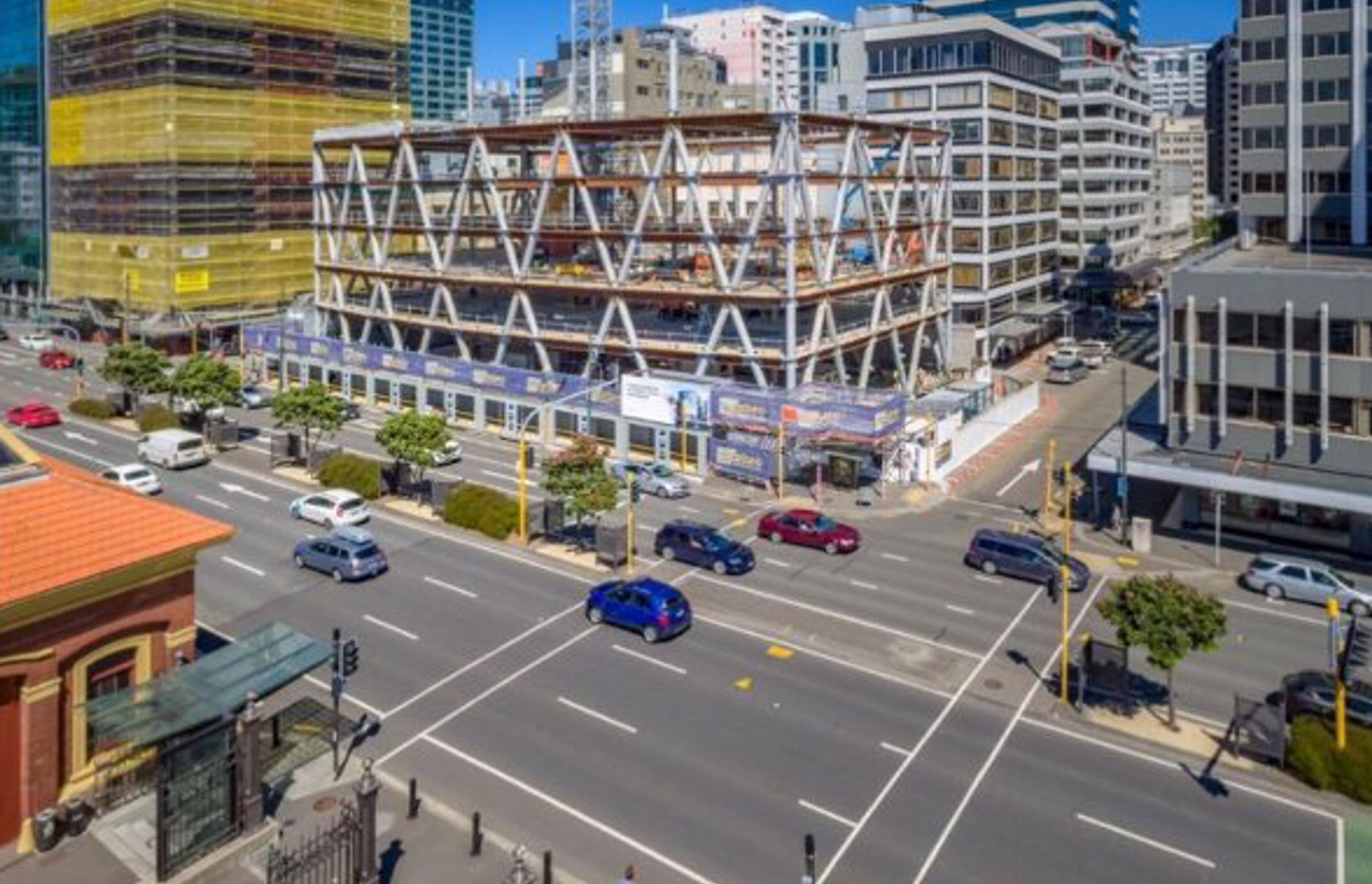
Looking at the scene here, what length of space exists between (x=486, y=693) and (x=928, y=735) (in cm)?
1269

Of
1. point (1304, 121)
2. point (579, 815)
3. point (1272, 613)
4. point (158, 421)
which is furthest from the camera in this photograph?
point (158, 421)

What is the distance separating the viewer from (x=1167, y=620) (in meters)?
28.2

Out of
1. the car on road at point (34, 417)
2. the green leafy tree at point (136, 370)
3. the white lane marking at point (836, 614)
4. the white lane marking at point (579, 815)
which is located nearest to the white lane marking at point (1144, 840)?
the white lane marking at point (579, 815)

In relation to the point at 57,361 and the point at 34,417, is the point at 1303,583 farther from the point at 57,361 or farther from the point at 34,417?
the point at 57,361

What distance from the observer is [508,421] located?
6712cm

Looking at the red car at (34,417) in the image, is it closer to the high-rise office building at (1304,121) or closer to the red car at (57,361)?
the red car at (57,361)

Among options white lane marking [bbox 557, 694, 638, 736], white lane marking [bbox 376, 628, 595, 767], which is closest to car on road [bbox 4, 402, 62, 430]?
white lane marking [bbox 376, 628, 595, 767]

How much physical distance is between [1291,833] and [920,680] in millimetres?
10528

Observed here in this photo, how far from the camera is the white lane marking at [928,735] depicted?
23328mm

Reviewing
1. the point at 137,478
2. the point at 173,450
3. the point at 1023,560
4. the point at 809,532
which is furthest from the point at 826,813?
the point at 173,450

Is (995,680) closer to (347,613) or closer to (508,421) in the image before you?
(347,613)

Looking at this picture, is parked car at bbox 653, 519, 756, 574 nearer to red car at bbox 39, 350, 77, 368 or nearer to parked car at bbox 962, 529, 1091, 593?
parked car at bbox 962, 529, 1091, 593

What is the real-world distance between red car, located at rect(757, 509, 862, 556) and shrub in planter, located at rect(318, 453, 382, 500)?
19619 mm

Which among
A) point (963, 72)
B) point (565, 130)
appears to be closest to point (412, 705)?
point (565, 130)
